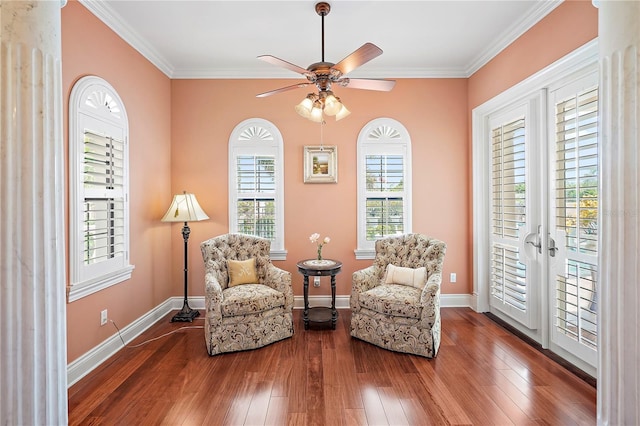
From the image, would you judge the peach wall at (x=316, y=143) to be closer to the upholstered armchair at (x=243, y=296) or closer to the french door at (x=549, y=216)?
the french door at (x=549, y=216)

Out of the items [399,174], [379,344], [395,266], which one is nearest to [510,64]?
[399,174]

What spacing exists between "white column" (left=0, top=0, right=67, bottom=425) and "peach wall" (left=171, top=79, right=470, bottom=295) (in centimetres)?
271

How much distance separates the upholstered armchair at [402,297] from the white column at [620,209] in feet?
4.66

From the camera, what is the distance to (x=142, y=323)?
3.37 meters

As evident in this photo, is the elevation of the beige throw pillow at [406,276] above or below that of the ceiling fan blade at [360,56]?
below

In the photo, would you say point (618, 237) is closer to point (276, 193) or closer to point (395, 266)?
point (395, 266)

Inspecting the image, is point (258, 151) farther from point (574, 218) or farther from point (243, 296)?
point (574, 218)

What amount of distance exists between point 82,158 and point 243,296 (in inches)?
69.1

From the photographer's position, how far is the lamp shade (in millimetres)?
3551

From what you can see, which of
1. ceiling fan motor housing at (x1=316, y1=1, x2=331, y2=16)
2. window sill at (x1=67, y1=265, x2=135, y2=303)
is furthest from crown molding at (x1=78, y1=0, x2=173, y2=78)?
window sill at (x1=67, y1=265, x2=135, y2=303)

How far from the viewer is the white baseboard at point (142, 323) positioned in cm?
248

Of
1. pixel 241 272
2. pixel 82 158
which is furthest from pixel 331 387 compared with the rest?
pixel 82 158

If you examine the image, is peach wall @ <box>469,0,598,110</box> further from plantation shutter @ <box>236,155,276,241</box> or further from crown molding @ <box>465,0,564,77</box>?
plantation shutter @ <box>236,155,276,241</box>

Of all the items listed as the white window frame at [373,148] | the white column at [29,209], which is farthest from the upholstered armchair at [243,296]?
the white column at [29,209]
